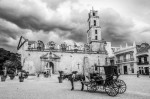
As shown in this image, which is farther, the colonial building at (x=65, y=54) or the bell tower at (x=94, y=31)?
the bell tower at (x=94, y=31)

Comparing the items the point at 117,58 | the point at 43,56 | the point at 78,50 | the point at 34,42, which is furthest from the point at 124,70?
the point at 34,42

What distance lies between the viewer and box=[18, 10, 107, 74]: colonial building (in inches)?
1745

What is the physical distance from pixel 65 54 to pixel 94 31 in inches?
549

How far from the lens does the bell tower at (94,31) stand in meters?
52.8

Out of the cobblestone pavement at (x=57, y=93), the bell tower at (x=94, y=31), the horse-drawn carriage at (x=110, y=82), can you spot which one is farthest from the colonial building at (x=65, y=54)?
the horse-drawn carriage at (x=110, y=82)

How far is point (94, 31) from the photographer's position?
52781 millimetres

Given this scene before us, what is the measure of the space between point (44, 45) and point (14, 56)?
423 inches

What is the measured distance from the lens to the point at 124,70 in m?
46.5

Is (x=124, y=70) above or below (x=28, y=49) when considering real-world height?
below

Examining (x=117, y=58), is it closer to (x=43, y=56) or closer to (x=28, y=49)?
(x=43, y=56)

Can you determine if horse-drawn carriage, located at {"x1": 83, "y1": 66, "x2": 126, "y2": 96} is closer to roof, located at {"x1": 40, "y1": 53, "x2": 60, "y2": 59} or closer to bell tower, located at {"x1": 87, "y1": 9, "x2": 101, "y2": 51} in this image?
roof, located at {"x1": 40, "y1": 53, "x2": 60, "y2": 59}

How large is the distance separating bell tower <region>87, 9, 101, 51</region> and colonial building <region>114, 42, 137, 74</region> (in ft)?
26.8

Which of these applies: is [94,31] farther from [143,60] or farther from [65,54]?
[143,60]

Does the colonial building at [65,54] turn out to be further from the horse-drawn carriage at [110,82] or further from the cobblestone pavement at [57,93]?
the horse-drawn carriage at [110,82]
